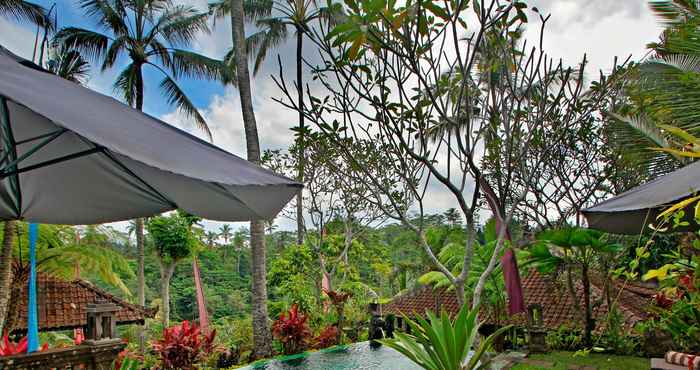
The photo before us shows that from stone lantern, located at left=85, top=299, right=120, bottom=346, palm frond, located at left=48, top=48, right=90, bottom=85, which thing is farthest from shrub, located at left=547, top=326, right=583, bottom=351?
palm frond, located at left=48, top=48, right=90, bottom=85

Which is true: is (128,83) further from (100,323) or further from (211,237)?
(211,237)

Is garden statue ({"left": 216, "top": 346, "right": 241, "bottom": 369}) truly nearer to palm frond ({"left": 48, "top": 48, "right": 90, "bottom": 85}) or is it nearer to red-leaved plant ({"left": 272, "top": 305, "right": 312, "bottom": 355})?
red-leaved plant ({"left": 272, "top": 305, "right": 312, "bottom": 355})

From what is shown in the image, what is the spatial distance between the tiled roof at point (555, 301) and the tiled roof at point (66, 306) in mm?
5752

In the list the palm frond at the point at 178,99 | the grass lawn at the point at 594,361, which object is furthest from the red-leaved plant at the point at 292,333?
the palm frond at the point at 178,99

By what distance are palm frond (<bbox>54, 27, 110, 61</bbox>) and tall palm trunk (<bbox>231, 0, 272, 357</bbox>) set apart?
17.5ft

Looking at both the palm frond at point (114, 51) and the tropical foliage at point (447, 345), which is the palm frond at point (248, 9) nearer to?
the palm frond at point (114, 51)

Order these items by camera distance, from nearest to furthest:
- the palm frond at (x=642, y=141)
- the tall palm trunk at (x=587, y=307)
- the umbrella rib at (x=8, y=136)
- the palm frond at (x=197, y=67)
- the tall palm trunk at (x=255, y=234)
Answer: the umbrella rib at (x=8, y=136) → the tall palm trunk at (x=587, y=307) → the palm frond at (x=642, y=141) → the tall palm trunk at (x=255, y=234) → the palm frond at (x=197, y=67)

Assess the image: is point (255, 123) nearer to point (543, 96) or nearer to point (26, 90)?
point (543, 96)

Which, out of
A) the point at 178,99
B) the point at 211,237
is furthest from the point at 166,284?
the point at 211,237

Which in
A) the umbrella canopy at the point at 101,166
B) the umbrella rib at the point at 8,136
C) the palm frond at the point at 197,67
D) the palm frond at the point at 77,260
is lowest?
the palm frond at the point at 77,260

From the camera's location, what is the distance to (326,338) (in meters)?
7.52

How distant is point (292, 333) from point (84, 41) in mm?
9401

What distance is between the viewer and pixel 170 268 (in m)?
13.1

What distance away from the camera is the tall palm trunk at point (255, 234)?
22.5 feet
